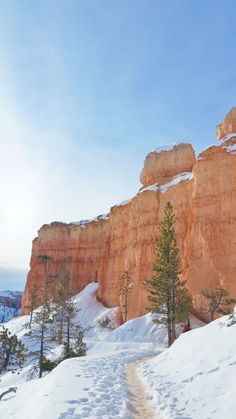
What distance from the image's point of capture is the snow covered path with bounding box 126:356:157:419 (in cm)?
901

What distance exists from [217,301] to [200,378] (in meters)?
29.3

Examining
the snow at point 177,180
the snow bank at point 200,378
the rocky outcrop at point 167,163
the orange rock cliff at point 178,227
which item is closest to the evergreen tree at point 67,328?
the orange rock cliff at point 178,227

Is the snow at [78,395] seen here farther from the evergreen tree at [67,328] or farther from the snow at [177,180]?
the snow at [177,180]

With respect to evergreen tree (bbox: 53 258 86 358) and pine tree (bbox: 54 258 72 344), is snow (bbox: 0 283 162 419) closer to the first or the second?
evergreen tree (bbox: 53 258 86 358)

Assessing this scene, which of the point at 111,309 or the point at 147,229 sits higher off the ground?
the point at 147,229

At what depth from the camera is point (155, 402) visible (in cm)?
993

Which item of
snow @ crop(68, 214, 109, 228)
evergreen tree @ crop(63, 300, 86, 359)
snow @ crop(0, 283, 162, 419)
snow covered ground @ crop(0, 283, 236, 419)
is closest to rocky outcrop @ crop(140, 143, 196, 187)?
snow @ crop(68, 214, 109, 228)

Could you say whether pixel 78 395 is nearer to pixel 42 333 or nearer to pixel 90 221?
pixel 42 333

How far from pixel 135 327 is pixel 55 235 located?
5248 cm

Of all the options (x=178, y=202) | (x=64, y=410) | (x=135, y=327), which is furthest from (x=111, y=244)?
(x=64, y=410)

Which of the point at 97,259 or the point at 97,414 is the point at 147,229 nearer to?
the point at 97,259

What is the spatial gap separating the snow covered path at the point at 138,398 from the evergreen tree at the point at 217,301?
69.9 feet

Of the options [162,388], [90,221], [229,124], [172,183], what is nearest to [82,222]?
[90,221]

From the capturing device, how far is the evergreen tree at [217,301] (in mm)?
35062
